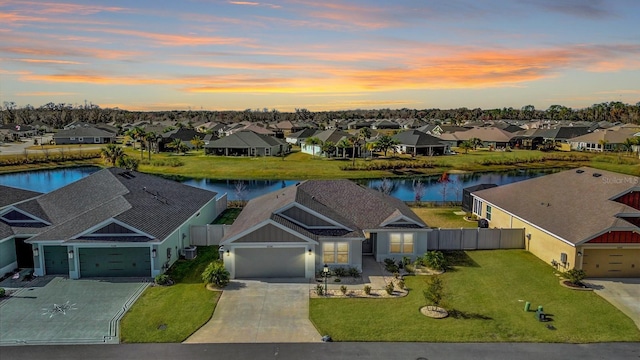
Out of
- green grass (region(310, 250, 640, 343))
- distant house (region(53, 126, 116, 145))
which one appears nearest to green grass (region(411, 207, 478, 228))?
green grass (region(310, 250, 640, 343))

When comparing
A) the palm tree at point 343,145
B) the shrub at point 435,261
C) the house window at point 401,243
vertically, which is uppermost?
the palm tree at point 343,145

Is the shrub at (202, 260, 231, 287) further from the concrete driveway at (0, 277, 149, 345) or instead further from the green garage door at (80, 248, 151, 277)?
the green garage door at (80, 248, 151, 277)

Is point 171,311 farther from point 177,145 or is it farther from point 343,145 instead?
point 177,145

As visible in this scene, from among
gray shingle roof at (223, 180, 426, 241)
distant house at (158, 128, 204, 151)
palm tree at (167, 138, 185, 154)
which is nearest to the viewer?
gray shingle roof at (223, 180, 426, 241)

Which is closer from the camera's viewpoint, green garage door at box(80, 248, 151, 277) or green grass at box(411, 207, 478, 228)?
green garage door at box(80, 248, 151, 277)

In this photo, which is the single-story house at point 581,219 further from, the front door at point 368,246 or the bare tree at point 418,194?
the bare tree at point 418,194

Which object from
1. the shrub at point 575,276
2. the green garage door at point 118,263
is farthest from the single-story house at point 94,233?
the shrub at point 575,276

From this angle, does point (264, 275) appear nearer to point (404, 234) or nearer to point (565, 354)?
point (404, 234)
